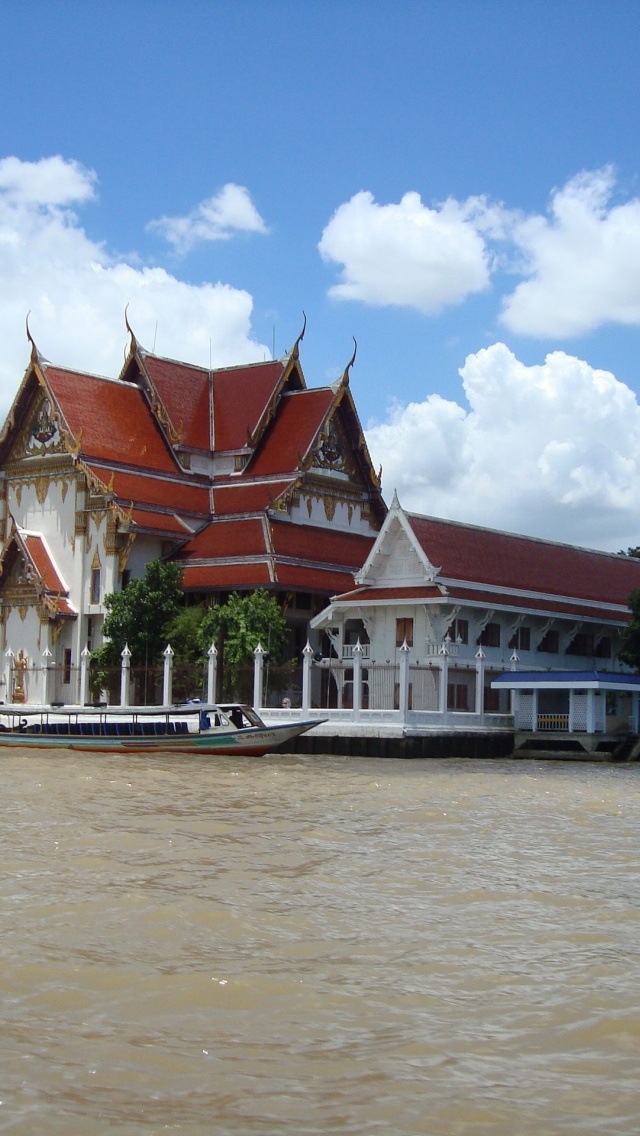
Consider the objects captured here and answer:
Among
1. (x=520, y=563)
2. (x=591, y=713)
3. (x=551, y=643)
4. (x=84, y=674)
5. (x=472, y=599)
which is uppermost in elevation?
(x=520, y=563)

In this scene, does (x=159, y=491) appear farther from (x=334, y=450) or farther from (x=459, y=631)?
(x=459, y=631)

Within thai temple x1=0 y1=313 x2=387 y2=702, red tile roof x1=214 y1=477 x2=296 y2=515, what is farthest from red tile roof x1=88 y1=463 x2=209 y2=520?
red tile roof x1=214 y1=477 x2=296 y2=515

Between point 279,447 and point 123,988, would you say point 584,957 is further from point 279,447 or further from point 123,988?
point 279,447

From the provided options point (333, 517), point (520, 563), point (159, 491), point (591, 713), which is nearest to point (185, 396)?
point (159, 491)

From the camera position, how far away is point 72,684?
4506 centimetres

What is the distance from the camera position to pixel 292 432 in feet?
163

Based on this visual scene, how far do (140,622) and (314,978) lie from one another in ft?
114

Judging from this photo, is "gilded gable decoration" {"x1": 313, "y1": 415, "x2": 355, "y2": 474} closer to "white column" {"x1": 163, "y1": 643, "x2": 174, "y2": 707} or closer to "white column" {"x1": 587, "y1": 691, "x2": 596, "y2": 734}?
"white column" {"x1": 163, "y1": 643, "x2": 174, "y2": 707}

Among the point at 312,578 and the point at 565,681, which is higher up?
the point at 312,578

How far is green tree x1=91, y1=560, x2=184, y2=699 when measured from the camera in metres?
42.4

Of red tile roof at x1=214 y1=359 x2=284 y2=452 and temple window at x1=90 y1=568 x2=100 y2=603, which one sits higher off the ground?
red tile roof at x1=214 y1=359 x2=284 y2=452

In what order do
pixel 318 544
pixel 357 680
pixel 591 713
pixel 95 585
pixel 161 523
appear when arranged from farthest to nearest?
pixel 318 544, pixel 161 523, pixel 95 585, pixel 357 680, pixel 591 713

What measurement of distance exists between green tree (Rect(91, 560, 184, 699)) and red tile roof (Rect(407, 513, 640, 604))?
8.17 metres

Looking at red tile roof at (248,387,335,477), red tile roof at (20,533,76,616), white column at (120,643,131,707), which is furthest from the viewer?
red tile roof at (248,387,335,477)
